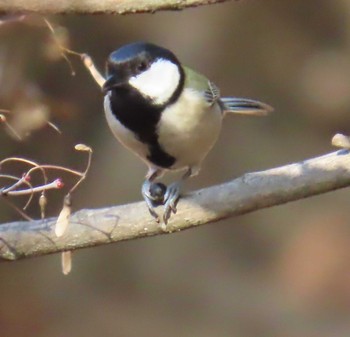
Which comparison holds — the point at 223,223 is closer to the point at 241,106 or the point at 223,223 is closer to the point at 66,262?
the point at 241,106

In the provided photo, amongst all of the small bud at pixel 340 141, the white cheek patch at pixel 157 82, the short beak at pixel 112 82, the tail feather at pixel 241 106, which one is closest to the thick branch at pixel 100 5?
the small bud at pixel 340 141

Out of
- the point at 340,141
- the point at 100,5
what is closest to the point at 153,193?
the point at 340,141

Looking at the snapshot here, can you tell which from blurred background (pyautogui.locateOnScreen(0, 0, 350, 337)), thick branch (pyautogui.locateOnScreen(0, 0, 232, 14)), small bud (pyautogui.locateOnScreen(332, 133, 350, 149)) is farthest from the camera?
blurred background (pyautogui.locateOnScreen(0, 0, 350, 337))

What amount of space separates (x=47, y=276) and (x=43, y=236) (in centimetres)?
204

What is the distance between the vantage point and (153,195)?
2229 mm

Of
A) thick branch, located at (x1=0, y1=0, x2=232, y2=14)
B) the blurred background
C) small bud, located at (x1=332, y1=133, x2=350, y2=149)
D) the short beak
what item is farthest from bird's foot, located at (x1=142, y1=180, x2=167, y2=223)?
the blurred background

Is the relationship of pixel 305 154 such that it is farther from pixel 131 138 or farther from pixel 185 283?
pixel 131 138

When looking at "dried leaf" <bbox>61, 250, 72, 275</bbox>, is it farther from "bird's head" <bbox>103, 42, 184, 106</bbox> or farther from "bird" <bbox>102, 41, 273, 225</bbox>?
"bird's head" <bbox>103, 42, 184, 106</bbox>

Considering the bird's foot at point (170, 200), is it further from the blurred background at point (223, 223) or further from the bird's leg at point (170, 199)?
the blurred background at point (223, 223)

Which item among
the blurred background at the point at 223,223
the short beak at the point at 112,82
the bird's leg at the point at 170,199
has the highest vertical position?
the short beak at the point at 112,82

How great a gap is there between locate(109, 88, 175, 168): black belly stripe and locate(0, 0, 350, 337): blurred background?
1574 millimetres

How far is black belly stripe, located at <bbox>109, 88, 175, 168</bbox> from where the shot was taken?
2.24 m

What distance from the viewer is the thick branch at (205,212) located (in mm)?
1935

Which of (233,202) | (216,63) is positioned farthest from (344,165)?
(216,63)
